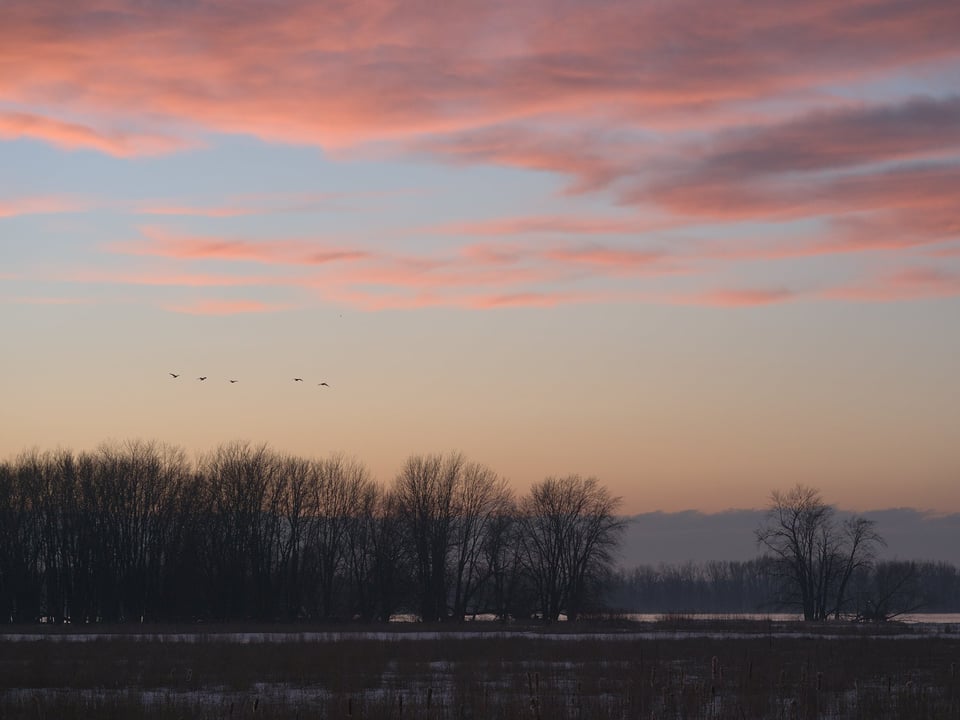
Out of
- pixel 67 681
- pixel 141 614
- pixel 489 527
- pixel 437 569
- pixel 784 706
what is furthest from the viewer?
pixel 489 527

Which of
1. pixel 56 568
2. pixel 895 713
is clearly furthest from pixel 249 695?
pixel 56 568

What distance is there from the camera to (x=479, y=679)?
27375mm

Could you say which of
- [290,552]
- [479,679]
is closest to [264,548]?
[290,552]

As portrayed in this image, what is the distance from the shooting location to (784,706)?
2030 centimetres

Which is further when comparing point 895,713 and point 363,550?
point 363,550

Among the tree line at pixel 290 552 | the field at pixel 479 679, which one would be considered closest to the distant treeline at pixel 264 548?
the tree line at pixel 290 552

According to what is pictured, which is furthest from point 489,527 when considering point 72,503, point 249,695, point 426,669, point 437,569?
point 249,695

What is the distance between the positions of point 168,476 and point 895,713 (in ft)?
289

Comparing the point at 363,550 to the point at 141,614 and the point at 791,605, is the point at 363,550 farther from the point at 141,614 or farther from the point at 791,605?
the point at 791,605

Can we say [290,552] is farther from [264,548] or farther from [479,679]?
[479,679]

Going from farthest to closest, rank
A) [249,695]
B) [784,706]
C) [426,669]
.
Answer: [426,669]
[249,695]
[784,706]

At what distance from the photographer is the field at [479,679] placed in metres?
21.2

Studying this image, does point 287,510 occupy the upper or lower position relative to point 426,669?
upper

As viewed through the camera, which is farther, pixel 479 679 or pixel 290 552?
pixel 290 552
